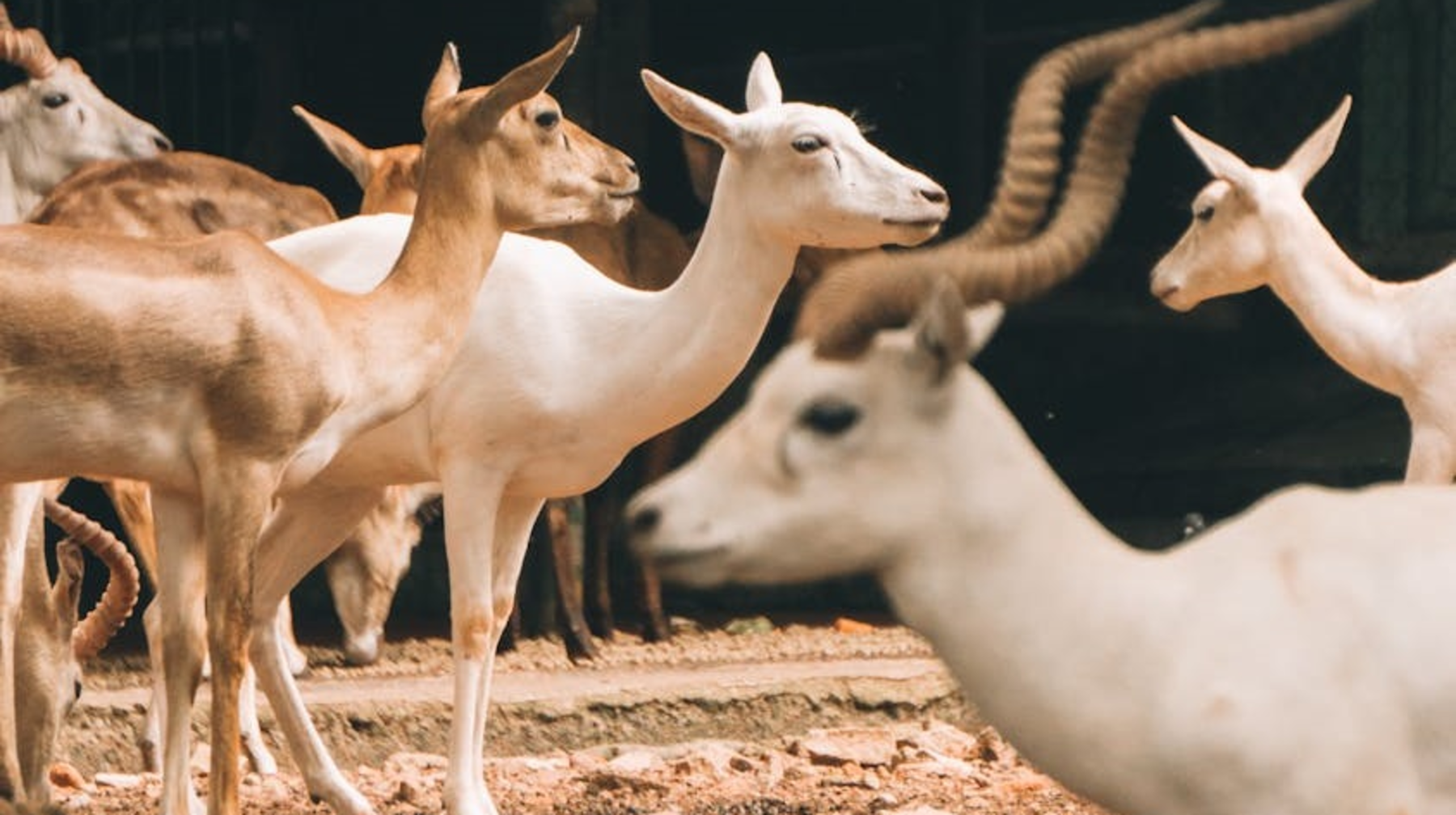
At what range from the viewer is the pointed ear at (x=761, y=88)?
7.66 m

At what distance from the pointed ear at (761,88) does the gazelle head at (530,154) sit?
38 cm

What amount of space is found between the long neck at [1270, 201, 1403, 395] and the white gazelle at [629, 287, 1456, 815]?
15.5 feet

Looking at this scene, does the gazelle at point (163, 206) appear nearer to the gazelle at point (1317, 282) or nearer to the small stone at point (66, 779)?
the small stone at point (66, 779)

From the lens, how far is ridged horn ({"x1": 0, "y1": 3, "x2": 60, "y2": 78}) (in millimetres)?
9602

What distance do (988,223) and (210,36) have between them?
988cm

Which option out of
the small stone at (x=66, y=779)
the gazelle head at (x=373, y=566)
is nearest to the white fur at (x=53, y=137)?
the gazelle head at (x=373, y=566)

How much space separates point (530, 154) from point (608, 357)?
548mm

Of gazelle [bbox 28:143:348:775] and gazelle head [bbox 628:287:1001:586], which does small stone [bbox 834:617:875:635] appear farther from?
gazelle head [bbox 628:287:1001:586]

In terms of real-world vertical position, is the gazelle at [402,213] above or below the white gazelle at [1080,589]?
above

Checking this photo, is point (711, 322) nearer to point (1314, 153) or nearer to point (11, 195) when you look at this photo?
point (1314, 153)

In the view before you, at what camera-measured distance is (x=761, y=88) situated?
7.70m

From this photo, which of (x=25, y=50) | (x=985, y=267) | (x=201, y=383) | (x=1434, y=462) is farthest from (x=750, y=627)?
(x=985, y=267)

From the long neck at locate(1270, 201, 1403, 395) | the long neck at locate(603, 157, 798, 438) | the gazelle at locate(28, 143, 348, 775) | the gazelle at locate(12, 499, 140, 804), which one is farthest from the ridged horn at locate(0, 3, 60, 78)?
the long neck at locate(1270, 201, 1403, 395)

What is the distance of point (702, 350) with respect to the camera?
7.11 meters
